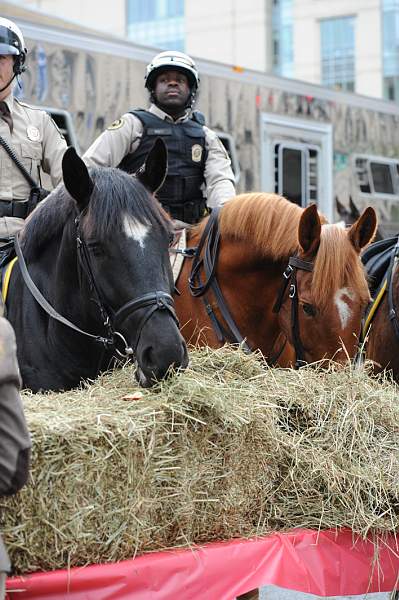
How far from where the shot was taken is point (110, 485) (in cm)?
373

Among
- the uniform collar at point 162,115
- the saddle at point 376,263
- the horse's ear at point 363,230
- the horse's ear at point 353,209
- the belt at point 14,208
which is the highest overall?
the uniform collar at point 162,115

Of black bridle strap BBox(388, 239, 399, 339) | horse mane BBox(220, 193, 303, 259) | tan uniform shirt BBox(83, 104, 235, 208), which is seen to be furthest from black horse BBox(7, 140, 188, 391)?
black bridle strap BBox(388, 239, 399, 339)

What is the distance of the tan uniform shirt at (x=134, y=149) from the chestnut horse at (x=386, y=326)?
119cm

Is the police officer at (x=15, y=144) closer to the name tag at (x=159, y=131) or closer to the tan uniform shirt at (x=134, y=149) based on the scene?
the tan uniform shirt at (x=134, y=149)

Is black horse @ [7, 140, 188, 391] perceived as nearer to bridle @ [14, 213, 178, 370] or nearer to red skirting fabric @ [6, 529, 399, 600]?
bridle @ [14, 213, 178, 370]

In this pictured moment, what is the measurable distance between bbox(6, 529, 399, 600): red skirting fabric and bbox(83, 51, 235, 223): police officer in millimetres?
3116

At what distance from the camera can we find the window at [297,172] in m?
13.3

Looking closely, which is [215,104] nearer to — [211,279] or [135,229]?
[211,279]

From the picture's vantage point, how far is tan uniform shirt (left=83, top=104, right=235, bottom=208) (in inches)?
271

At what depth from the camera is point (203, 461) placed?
4.02m

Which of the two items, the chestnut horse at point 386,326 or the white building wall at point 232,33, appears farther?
the white building wall at point 232,33

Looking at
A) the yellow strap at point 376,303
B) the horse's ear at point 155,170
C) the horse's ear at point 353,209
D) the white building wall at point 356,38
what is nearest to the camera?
the horse's ear at point 155,170

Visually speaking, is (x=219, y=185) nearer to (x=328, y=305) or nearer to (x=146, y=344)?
(x=328, y=305)

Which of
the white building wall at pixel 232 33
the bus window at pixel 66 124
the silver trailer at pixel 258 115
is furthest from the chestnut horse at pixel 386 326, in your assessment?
the white building wall at pixel 232 33
